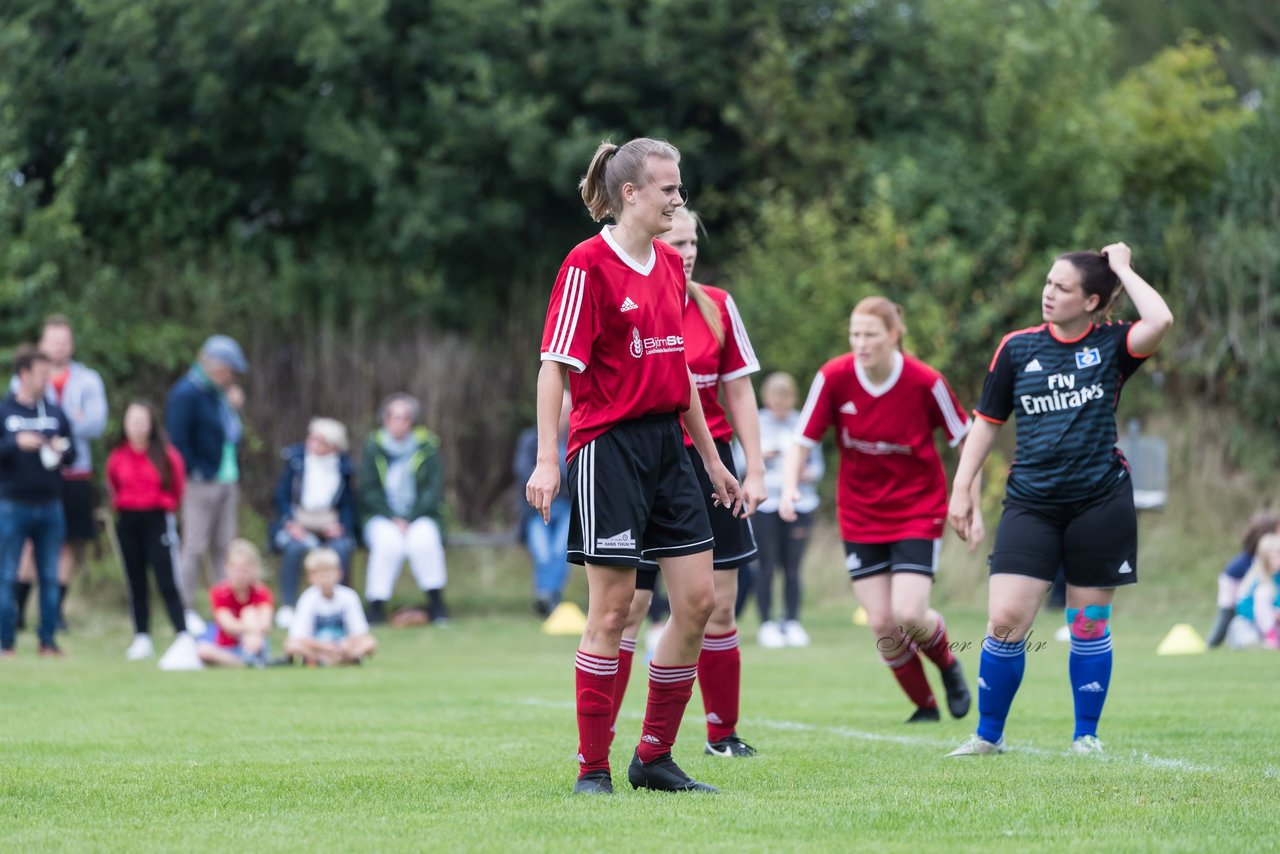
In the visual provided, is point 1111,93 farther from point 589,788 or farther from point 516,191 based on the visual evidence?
point 589,788

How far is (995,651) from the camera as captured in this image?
6773 mm

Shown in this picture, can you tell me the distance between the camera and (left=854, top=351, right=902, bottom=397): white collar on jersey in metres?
8.23

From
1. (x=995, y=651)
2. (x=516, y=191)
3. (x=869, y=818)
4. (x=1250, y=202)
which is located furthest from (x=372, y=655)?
(x=1250, y=202)

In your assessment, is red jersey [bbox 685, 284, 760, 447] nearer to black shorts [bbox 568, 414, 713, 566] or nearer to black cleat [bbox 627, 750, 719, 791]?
black shorts [bbox 568, 414, 713, 566]

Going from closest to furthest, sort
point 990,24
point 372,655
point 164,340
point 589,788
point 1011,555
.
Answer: point 589,788 → point 1011,555 → point 372,655 → point 164,340 → point 990,24

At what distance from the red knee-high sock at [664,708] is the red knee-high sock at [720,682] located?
39.2 inches

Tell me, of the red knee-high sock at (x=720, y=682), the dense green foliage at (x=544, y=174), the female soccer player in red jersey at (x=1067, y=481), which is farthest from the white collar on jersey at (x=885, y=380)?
the dense green foliage at (x=544, y=174)

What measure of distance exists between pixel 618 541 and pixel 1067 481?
2.08m

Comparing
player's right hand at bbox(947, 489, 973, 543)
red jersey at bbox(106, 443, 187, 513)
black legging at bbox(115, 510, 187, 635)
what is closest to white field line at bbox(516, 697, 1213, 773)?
player's right hand at bbox(947, 489, 973, 543)

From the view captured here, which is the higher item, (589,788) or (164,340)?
(164,340)

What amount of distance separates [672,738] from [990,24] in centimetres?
1802

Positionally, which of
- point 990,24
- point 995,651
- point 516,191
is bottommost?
point 995,651

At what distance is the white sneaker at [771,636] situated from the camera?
46.2 ft

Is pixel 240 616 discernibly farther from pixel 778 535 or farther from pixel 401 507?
pixel 778 535
